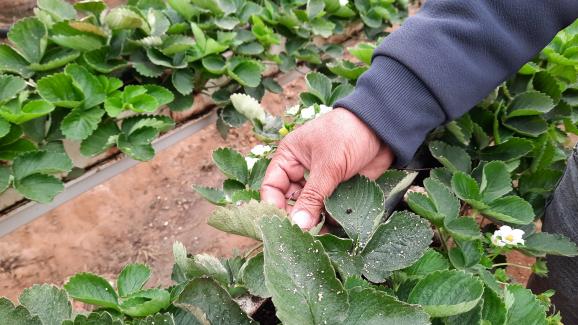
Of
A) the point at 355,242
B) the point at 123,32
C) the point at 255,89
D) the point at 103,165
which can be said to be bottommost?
the point at 103,165

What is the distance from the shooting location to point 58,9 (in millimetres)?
1516

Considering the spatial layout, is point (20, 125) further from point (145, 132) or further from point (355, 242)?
point (355, 242)

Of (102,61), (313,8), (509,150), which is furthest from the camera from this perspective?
(313,8)

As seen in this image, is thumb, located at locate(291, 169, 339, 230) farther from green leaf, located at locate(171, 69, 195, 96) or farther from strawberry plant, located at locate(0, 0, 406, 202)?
green leaf, located at locate(171, 69, 195, 96)

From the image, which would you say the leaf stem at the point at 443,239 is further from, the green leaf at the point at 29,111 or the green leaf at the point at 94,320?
the green leaf at the point at 29,111

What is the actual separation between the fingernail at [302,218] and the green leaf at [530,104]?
2.13ft

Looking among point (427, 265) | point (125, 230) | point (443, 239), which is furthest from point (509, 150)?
point (125, 230)

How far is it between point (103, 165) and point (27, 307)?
1.04 m

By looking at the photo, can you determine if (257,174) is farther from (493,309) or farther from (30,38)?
(30,38)

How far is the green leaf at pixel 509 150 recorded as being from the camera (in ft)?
3.63

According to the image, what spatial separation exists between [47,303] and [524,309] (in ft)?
1.95

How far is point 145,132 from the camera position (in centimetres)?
139

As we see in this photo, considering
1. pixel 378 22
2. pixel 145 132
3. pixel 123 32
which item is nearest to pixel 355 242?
pixel 145 132

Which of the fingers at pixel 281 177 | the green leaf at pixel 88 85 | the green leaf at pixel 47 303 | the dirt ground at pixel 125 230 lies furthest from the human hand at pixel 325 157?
the dirt ground at pixel 125 230
